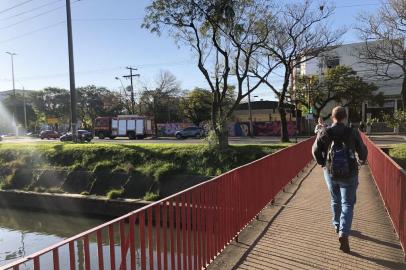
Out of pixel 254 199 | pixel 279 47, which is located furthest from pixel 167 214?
pixel 279 47

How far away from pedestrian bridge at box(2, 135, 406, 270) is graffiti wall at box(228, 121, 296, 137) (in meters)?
46.1

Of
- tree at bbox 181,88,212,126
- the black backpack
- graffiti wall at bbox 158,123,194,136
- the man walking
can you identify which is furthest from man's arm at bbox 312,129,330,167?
tree at bbox 181,88,212,126

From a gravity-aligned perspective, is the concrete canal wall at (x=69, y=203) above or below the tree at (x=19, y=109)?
below

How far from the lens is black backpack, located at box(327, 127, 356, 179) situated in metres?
5.63

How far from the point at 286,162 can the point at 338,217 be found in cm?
531

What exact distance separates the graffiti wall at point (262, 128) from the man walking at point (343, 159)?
48193 mm

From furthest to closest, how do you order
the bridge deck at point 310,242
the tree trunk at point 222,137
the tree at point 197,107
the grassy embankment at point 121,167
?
the tree at point 197,107
the tree trunk at point 222,137
the grassy embankment at point 121,167
the bridge deck at point 310,242

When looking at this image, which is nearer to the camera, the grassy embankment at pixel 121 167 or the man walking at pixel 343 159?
the man walking at pixel 343 159

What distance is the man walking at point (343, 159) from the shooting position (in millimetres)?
5656

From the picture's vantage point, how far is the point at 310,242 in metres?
6.29

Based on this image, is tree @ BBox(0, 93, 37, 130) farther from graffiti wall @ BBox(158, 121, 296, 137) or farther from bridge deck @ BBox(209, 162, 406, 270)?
bridge deck @ BBox(209, 162, 406, 270)

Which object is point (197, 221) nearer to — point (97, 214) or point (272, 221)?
point (272, 221)

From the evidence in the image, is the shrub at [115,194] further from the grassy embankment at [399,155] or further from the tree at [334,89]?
the tree at [334,89]

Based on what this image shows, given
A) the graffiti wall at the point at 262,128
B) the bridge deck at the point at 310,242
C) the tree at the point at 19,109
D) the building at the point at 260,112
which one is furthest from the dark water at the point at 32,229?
the tree at the point at 19,109
